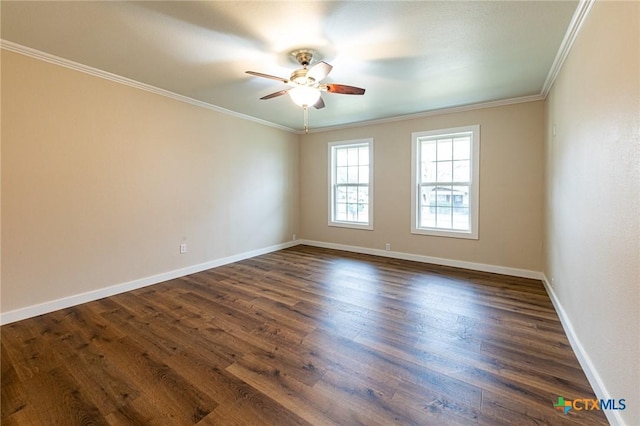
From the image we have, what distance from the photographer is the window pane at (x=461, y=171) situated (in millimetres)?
4273

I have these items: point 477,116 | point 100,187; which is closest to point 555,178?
point 477,116

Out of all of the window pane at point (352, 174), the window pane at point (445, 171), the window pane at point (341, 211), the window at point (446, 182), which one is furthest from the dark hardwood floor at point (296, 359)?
the window pane at point (352, 174)

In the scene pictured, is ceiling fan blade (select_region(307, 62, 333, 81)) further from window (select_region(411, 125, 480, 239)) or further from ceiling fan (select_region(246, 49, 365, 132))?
window (select_region(411, 125, 480, 239))

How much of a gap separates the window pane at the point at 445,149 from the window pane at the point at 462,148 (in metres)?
0.06

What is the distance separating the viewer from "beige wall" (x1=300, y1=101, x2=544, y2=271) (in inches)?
148

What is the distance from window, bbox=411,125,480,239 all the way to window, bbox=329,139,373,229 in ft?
2.83

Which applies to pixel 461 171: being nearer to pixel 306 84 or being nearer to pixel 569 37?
pixel 569 37

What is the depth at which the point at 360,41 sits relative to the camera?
237 centimetres

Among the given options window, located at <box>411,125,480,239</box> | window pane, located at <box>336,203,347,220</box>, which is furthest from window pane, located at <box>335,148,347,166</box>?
window, located at <box>411,125,480,239</box>

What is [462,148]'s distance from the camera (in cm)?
433

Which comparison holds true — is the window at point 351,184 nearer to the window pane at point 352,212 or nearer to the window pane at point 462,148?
the window pane at point 352,212

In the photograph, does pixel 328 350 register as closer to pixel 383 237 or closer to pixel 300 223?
pixel 383 237

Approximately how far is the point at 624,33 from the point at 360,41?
165 centimetres

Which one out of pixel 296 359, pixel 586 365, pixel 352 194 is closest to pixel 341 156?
pixel 352 194
